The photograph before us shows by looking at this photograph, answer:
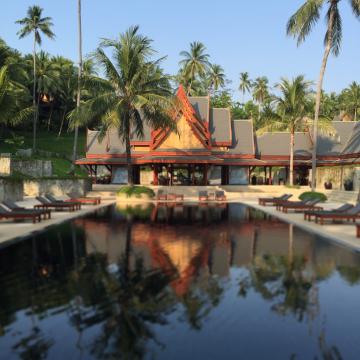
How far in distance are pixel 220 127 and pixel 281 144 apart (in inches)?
302

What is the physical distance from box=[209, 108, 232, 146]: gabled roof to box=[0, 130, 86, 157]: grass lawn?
22538mm

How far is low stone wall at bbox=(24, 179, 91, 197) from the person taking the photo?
33812 millimetres

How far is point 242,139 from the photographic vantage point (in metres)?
47.1

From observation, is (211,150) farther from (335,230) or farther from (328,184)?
(335,230)

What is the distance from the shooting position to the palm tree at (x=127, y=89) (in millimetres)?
28406

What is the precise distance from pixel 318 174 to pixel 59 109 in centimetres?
5233

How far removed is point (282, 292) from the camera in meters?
7.29

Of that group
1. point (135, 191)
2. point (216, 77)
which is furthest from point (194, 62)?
point (135, 191)

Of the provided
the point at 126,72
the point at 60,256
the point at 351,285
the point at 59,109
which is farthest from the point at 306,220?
the point at 59,109

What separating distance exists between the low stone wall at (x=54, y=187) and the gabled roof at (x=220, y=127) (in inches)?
663

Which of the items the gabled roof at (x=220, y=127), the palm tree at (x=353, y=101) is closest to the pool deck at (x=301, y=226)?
the gabled roof at (x=220, y=127)

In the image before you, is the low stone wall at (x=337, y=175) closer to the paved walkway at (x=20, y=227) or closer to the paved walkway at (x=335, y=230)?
the paved walkway at (x=335, y=230)

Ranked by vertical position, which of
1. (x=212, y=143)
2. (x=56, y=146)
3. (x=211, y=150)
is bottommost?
(x=211, y=150)

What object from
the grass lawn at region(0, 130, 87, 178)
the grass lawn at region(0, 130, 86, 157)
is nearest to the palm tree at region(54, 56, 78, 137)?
the grass lawn at region(0, 130, 86, 157)
